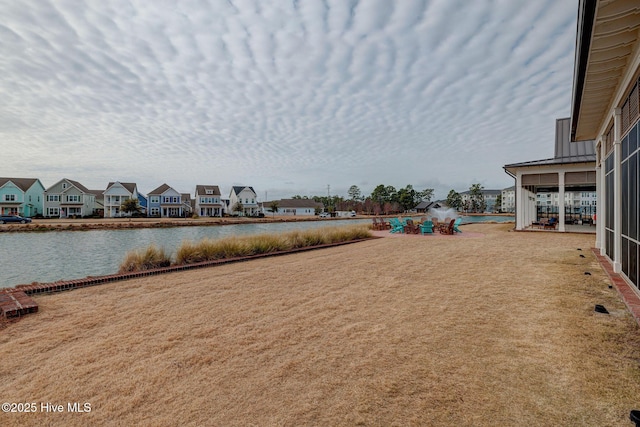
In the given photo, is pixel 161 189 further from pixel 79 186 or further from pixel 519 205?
pixel 519 205

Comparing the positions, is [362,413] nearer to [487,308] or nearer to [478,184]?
[487,308]

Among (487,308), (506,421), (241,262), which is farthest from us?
(241,262)

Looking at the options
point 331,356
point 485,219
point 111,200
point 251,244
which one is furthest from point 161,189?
point 331,356

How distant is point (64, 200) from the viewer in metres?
46.0

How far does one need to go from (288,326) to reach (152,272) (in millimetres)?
5095

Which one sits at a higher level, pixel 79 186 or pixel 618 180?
pixel 79 186

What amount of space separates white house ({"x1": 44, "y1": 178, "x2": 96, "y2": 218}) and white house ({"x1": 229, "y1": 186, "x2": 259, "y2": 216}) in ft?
78.3

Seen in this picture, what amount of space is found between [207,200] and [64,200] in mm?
20653

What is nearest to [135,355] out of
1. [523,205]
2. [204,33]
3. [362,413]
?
[362,413]

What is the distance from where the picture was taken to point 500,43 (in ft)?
31.2

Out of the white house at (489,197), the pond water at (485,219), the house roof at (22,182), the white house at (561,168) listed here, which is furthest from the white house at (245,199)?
the white house at (489,197)

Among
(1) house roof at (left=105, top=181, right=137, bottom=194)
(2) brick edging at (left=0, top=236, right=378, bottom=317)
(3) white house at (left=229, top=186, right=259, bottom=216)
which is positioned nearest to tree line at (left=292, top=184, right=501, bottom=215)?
(3) white house at (left=229, top=186, right=259, bottom=216)

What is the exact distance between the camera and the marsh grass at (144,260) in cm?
782

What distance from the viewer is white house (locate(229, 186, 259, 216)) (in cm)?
6081
